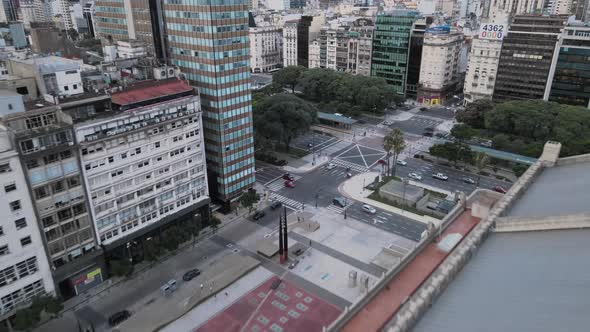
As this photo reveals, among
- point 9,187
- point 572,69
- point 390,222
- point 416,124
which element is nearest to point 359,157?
point 390,222

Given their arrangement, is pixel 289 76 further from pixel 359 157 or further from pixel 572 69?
pixel 572 69

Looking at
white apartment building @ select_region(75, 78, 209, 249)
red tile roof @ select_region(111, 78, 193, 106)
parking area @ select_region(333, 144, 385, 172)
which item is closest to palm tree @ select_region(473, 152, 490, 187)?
parking area @ select_region(333, 144, 385, 172)

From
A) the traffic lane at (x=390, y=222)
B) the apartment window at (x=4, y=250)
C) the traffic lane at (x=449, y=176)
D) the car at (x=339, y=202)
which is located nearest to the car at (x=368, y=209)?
the traffic lane at (x=390, y=222)

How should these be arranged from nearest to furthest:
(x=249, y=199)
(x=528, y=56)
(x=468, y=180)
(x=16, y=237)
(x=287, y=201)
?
1. (x=16, y=237)
2. (x=249, y=199)
3. (x=287, y=201)
4. (x=468, y=180)
5. (x=528, y=56)

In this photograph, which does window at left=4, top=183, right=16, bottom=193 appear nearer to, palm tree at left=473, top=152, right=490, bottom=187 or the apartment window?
the apartment window

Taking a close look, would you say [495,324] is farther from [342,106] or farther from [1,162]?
[342,106]

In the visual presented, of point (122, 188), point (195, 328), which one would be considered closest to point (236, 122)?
point (122, 188)

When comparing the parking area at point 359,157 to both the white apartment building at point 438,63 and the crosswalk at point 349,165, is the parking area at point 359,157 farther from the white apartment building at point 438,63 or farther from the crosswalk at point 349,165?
the white apartment building at point 438,63
